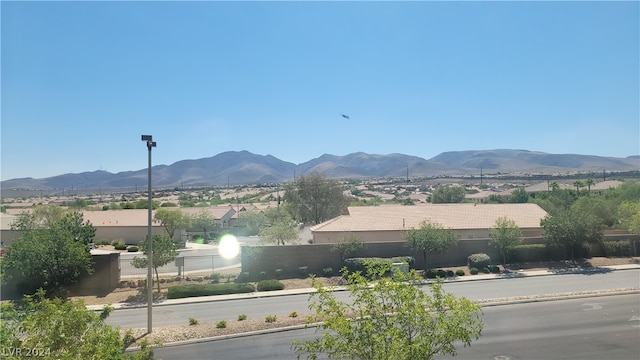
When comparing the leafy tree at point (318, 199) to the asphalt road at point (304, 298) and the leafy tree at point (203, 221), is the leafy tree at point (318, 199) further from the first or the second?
the asphalt road at point (304, 298)

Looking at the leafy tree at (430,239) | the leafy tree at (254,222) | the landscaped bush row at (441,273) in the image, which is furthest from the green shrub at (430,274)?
the leafy tree at (254,222)

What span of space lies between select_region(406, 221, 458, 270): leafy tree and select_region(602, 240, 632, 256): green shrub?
15.9m

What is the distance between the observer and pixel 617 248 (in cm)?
4338

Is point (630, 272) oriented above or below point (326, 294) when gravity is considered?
below

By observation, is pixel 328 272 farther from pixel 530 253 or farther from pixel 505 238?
pixel 530 253

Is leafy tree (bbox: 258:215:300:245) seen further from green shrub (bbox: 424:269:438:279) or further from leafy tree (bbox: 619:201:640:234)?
leafy tree (bbox: 619:201:640:234)

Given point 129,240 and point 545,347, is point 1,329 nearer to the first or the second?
point 545,347

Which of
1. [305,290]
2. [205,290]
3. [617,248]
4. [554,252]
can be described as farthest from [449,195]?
[205,290]

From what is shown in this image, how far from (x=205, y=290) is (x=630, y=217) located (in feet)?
138

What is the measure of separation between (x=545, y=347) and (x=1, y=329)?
59.1ft

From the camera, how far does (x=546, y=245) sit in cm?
4200

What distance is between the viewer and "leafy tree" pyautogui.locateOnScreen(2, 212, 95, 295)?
94.5 feet

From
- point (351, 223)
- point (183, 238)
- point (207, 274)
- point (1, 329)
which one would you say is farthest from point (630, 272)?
point (183, 238)

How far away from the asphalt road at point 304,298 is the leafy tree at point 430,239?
4.38 meters
